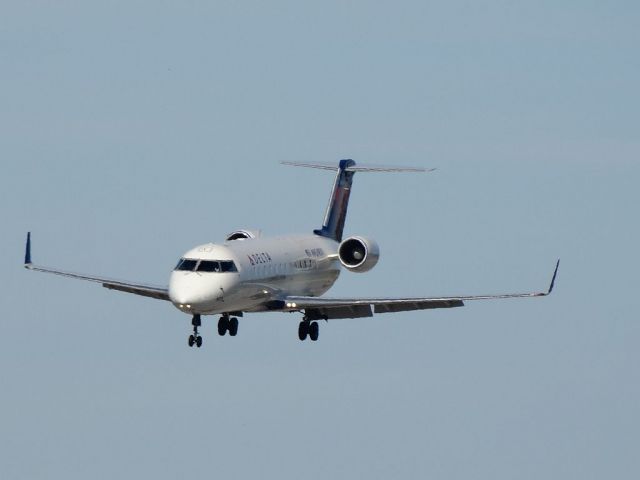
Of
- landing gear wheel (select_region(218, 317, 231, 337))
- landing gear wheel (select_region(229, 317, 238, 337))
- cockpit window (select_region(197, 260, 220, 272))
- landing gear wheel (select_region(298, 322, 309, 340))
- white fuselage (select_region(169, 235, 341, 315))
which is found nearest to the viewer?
white fuselage (select_region(169, 235, 341, 315))

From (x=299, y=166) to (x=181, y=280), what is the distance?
17518 mm

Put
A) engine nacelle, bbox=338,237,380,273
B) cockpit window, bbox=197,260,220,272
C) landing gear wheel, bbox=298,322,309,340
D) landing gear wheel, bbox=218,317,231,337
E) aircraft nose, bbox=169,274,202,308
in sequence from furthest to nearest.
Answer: engine nacelle, bbox=338,237,380,273, landing gear wheel, bbox=298,322,309,340, landing gear wheel, bbox=218,317,231,337, cockpit window, bbox=197,260,220,272, aircraft nose, bbox=169,274,202,308

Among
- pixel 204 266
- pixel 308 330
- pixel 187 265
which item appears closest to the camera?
pixel 204 266

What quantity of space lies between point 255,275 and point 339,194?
48.7 ft

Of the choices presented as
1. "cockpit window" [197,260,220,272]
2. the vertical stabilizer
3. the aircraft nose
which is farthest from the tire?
the vertical stabilizer

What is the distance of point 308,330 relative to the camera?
87625mm

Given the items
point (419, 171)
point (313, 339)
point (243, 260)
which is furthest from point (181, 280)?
point (419, 171)

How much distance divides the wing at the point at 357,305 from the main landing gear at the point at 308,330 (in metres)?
0.28

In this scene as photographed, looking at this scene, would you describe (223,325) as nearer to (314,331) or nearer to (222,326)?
(222,326)

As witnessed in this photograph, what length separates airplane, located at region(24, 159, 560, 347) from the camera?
263 feet

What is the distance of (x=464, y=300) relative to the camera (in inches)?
3260

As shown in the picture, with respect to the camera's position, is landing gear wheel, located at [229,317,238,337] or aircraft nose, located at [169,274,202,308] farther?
landing gear wheel, located at [229,317,238,337]

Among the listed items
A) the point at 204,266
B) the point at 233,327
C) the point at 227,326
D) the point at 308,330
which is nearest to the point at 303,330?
the point at 308,330

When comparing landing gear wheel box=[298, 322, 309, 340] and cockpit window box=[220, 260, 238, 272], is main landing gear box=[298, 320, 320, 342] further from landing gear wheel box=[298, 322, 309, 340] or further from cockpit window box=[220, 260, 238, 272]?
cockpit window box=[220, 260, 238, 272]
